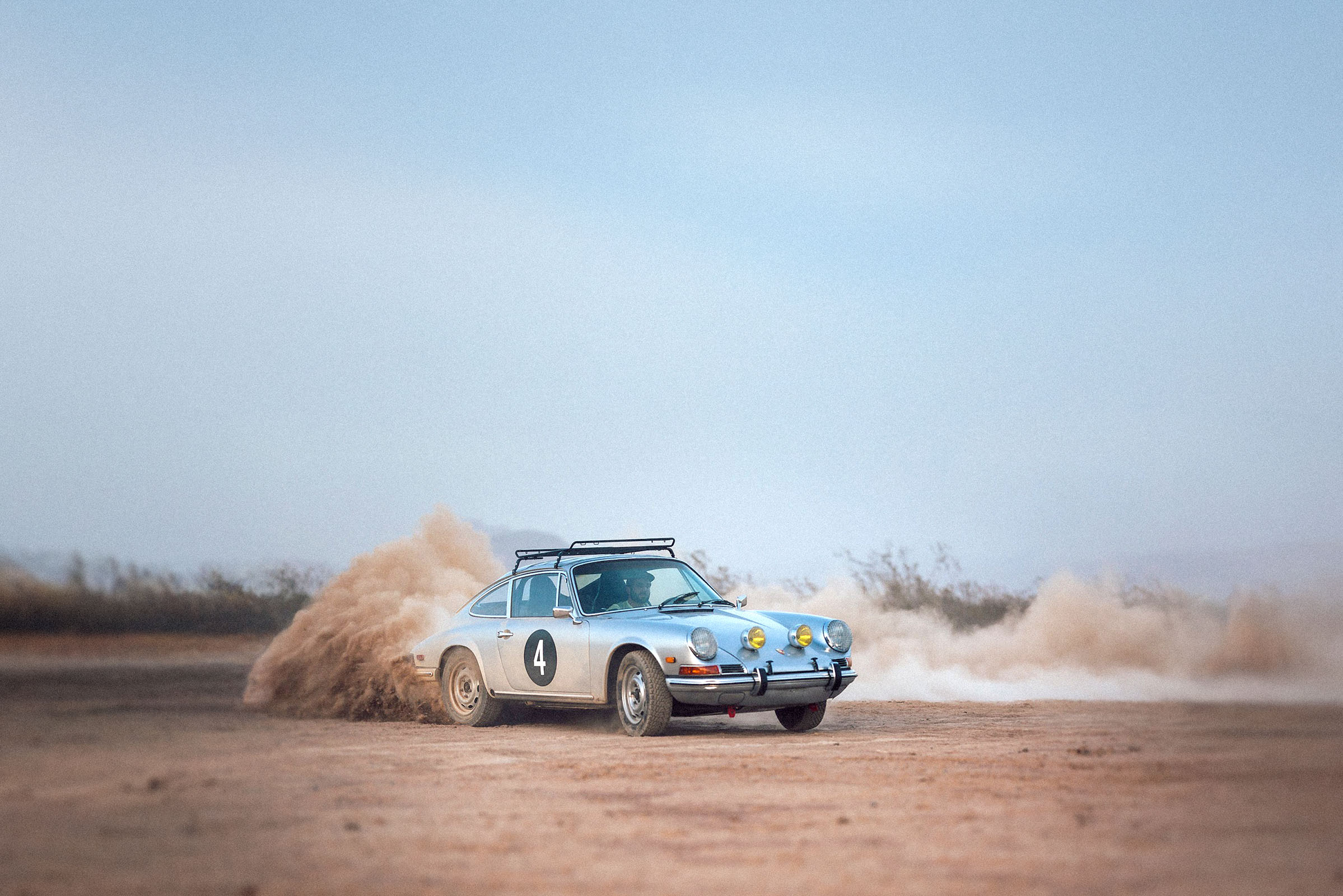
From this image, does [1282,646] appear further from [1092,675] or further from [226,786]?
[1092,675]

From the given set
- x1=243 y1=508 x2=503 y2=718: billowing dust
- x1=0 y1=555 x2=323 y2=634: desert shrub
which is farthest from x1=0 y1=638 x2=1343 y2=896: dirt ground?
x1=243 y1=508 x2=503 y2=718: billowing dust

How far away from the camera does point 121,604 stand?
9.50 m

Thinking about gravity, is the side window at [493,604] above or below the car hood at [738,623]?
above

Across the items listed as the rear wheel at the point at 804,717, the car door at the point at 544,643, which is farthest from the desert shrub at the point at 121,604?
the rear wheel at the point at 804,717

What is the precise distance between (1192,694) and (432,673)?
8300 millimetres

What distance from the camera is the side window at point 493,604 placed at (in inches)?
545

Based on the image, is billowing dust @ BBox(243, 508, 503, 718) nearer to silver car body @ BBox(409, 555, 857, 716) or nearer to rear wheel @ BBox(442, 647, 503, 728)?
rear wheel @ BBox(442, 647, 503, 728)

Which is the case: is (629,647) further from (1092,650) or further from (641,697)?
(1092,650)

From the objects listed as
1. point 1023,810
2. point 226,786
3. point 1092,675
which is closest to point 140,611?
point 226,786

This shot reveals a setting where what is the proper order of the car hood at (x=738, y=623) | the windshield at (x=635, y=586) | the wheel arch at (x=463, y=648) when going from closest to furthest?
the car hood at (x=738, y=623), the windshield at (x=635, y=586), the wheel arch at (x=463, y=648)

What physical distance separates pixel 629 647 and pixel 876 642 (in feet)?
33.3

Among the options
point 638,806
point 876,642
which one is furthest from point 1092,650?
point 638,806

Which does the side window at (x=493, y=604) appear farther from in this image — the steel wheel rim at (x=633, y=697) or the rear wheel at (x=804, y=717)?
the rear wheel at (x=804, y=717)

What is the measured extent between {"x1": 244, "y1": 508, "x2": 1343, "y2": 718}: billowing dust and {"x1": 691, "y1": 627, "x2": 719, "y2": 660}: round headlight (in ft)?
12.5
